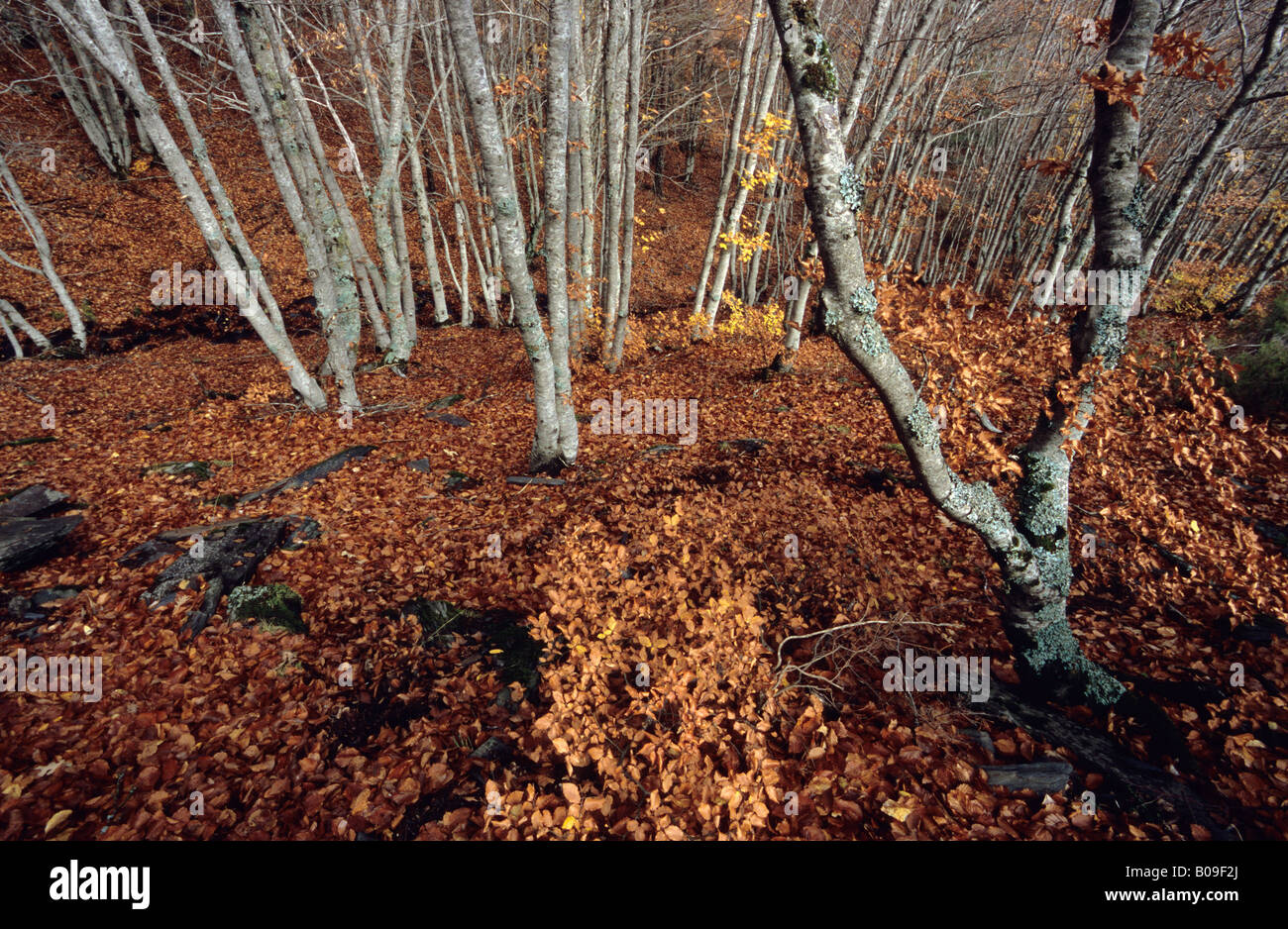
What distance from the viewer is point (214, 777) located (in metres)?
3.68

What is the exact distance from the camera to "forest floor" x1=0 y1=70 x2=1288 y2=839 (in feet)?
11.5

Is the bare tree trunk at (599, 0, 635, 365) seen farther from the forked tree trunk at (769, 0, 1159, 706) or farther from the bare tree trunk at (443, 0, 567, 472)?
the forked tree trunk at (769, 0, 1159, 706)

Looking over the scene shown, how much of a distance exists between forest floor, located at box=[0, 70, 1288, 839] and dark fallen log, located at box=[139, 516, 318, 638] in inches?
6.3

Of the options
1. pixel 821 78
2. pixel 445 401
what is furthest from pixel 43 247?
pixel 821 78

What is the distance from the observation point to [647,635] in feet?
15.8

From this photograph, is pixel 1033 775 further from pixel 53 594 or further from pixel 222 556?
pixel 53 594

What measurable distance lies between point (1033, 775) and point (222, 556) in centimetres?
834

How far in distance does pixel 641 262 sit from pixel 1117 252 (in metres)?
22.0

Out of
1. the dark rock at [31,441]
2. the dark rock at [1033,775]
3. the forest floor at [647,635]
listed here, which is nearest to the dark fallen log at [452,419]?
the forest floor at [647,635]

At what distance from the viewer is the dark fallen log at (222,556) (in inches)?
201

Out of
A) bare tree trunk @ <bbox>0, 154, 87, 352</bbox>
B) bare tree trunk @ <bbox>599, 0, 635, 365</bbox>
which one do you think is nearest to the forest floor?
bare tree trunk @ <bbox>599, 0, 635, 365</bbox>

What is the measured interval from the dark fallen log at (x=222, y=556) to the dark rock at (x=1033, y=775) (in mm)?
7376

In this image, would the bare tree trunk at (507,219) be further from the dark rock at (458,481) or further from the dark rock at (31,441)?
the dark rock at (31,441)

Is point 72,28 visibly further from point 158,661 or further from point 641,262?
point 641,262
